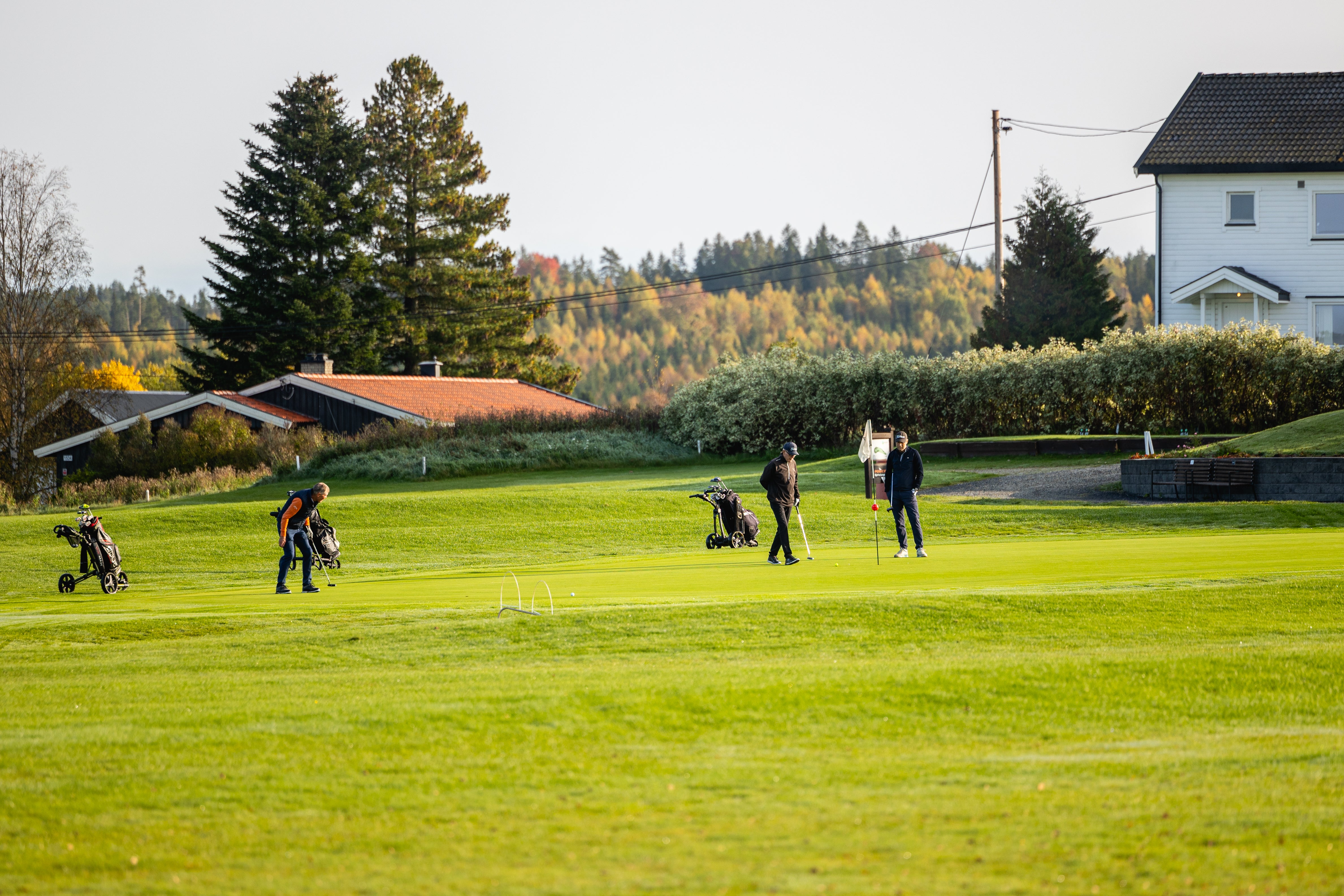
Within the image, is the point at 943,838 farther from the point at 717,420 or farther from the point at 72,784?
the point at 717,420

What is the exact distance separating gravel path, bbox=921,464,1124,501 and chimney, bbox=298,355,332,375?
34515mm

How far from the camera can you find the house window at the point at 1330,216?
38.3 m

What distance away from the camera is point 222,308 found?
64375mm

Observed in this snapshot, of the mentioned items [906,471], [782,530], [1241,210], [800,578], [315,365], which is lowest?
[800,578]

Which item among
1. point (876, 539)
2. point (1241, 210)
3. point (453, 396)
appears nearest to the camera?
point (876, 539)

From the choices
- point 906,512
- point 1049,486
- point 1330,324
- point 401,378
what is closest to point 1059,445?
point 1049,486

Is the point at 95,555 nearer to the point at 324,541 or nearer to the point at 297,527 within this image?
the point at 324,541

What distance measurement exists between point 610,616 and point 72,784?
6525mm

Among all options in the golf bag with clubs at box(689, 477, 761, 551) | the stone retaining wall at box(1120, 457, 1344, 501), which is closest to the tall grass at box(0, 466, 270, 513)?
the golf bag with clubs at box(689, 477, 761, 551)

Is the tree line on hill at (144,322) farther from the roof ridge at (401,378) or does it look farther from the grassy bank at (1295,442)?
the grassy bank at (1295,442)

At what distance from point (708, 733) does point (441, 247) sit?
212 feet

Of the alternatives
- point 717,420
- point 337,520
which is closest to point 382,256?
point 717,420

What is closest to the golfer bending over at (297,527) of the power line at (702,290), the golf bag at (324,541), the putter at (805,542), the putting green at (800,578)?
the putting green at (800,578)

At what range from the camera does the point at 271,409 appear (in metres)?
49.7
